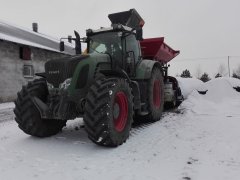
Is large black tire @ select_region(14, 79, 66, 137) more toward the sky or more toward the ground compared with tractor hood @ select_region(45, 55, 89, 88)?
more toward the ground

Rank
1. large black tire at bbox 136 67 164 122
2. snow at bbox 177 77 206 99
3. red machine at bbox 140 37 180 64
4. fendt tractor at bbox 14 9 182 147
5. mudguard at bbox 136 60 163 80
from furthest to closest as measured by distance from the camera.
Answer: snow at bbox 177 77 206 99
red machine at bbox 140 37 180 64
large black tire at bbox 136 67 164 122
mudguard at bbox 136 60 163 80
fendt tractor at bbox 14 9 182 147

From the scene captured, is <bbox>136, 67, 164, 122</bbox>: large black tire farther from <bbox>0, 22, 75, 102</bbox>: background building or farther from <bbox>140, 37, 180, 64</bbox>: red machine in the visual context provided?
<bbox>0, 22, 75, 102</bbox>: background building

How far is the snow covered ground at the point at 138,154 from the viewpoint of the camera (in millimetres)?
4441

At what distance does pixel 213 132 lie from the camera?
23.2 ft

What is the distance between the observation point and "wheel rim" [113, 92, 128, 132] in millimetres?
6117

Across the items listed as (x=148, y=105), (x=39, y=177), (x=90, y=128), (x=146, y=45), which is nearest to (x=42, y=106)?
(x=90, y=128)

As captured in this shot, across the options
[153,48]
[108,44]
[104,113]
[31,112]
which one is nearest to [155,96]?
[153,48]

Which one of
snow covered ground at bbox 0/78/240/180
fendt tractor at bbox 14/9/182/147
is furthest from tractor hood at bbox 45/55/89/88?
snow covered ground at bbox 0/78/240/180

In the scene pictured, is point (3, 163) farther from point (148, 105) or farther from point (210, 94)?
point (210, 94)

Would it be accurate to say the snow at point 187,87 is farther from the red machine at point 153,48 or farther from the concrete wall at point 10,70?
the concrete wall at point 10,70

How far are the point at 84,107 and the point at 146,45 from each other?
4.66 m

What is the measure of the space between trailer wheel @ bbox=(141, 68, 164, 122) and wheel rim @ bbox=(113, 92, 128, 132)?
1943mm

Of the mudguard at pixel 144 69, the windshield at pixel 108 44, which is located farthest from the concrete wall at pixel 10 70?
the mudguard at pixel 144 69

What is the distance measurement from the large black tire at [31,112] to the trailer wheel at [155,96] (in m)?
2.86
